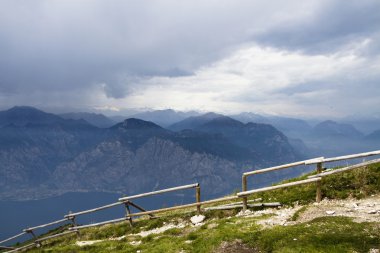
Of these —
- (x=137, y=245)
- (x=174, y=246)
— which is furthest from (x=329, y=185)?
(x=137, y=245)

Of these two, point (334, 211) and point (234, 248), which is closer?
point (234, 248)

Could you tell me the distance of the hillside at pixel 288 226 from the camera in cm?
1288

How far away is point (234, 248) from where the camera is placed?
46.5 feet

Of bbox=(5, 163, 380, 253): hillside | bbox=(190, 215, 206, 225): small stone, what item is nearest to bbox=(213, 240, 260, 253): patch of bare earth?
bbox=(5, 163, 380, 253): hillside

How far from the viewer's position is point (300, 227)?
1445cm

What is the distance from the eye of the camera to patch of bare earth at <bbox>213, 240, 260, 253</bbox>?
45.4ft

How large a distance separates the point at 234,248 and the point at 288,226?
268 cm

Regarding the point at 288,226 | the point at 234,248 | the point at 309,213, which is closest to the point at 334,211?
the point at 309,213

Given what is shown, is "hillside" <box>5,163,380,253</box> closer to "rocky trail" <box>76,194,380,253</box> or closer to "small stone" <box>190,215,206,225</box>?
"rocky trail" <box>76,194,380,253</box>

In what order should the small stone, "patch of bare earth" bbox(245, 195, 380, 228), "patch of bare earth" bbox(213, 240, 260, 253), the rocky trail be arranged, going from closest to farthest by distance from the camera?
1. "patch of bare earth" bbox(213, 240, 260, 253)
2. the rocky trail
3. "patch of bare earth" bbox(245, 195, 380, 228)
4. the small stone

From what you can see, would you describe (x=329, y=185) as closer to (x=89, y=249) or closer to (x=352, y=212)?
(x=352, y=212)

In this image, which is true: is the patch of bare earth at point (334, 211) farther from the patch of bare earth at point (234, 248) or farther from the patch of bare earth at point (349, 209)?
the patch of bare earth at point (234, 248)

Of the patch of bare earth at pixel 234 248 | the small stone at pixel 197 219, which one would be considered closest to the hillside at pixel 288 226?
the patch of bare earth at pixel 234 248

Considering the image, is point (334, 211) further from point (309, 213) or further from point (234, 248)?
point (234, 248)
